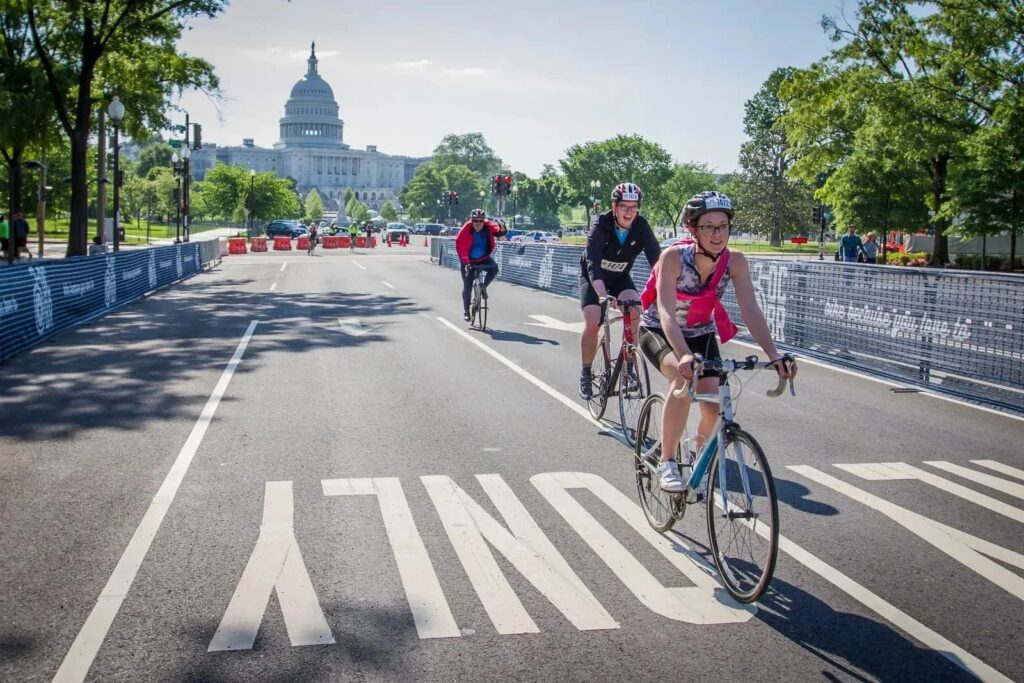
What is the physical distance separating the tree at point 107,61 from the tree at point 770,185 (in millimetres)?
65371

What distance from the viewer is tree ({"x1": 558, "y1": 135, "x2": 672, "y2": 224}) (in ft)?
395

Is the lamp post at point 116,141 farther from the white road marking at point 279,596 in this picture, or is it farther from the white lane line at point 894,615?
the white lane line at point 894,615

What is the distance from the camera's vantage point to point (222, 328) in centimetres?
1720

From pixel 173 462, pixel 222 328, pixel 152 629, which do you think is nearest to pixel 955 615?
pixel 152 629

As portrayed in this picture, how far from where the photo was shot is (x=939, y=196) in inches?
1752

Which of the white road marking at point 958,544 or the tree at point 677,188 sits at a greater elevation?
the tree at point 677,188

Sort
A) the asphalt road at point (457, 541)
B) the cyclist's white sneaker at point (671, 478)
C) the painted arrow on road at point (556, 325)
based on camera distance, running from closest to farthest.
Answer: the asphalt road at point (457, 541)
the cyclist's white sneaker at point (671, 478)
the painted arrow on road at point (556, 325)

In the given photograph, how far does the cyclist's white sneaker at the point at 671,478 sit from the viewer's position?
17.4 feet

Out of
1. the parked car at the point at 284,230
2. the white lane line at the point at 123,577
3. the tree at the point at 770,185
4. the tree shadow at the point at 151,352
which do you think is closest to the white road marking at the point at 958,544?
the white lane line at the point at 123,577

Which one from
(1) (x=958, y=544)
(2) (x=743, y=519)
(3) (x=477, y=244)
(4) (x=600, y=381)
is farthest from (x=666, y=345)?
(3) (x=477, y=244)

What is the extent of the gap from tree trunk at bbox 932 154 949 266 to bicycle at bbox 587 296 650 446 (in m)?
39.6

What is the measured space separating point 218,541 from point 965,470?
218 inches

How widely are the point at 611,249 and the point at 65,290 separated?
40.5 ft

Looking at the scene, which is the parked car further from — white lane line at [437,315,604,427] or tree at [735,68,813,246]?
white lane line at [437,315,604,427]
